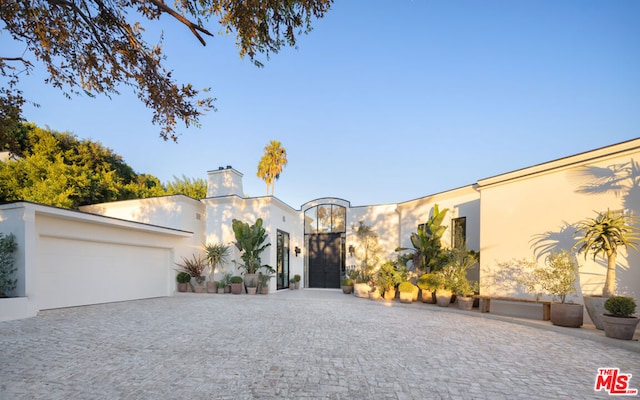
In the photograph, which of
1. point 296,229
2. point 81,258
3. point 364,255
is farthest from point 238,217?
point 364,255

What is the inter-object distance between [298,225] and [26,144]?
16.4 m

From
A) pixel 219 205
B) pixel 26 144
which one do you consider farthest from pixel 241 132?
pixel 26 144

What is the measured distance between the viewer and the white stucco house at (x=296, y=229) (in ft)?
23.3

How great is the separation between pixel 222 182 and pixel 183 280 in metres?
5.01

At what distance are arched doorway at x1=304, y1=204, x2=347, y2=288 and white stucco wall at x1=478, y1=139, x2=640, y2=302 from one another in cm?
811

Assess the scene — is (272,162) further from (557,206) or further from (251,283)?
(557,206)

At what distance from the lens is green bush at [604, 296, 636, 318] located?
555cm

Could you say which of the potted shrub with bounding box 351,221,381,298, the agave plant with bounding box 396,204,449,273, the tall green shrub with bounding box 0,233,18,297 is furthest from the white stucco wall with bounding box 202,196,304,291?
the tall green shrub with bounding box 0,233,18,297

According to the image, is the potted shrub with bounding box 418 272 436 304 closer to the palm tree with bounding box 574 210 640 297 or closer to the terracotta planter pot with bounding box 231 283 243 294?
the palm tree with bounding box 574 210 640 297

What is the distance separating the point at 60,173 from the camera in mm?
16156

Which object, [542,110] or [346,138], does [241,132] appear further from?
[542,110]

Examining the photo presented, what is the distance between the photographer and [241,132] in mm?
13297

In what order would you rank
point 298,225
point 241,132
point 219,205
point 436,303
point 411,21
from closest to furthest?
point 411,21 → point 436,303 → point 241,132 → point 219,205 → point 298,225

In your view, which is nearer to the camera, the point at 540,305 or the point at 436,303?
the point at 540,305
